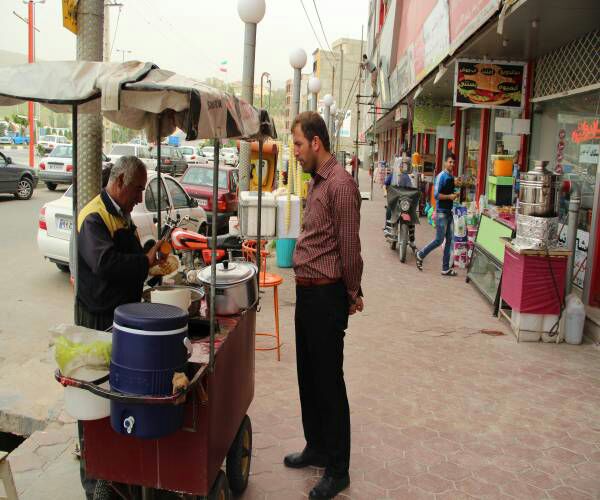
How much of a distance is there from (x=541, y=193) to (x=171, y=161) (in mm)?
28755

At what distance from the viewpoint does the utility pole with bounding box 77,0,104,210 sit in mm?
3602

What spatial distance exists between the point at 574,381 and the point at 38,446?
4.78 m

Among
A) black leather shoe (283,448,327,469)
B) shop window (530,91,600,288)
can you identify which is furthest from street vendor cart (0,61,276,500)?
shop window (530,91,600,288)

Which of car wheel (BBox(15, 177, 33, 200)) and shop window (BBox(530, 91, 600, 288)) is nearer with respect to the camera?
shop window (BBox(530, 91, 600, 288))

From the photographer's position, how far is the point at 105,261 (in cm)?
316

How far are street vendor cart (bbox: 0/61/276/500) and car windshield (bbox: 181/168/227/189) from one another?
10902mm

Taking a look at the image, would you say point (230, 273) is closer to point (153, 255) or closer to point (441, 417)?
point (153, 255)

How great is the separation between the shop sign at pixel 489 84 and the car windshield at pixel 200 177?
6.27 meters

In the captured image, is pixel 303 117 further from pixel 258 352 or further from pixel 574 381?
pixel 574 381

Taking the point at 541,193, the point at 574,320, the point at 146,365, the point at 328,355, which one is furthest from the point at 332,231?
the point at 574,320

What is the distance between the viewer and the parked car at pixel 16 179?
722 inches

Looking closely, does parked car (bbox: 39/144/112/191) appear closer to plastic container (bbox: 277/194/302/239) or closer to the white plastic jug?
plastic container (bbox: 277/194/302/239)

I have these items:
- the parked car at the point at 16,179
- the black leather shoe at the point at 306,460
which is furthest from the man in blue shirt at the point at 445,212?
the parked car at the point at 16,179

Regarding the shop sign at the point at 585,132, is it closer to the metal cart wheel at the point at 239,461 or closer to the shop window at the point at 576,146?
the shop window at the point at 576,146
